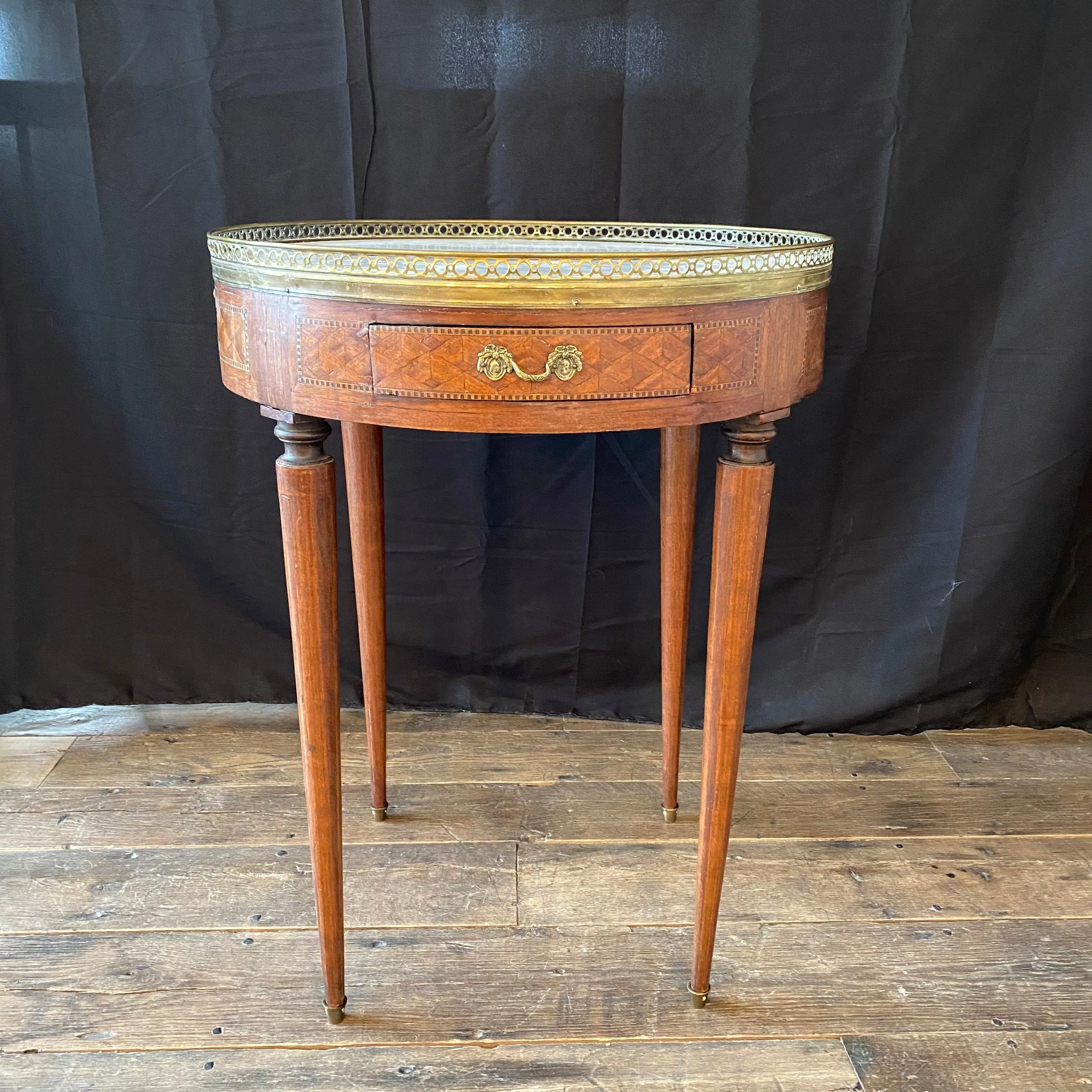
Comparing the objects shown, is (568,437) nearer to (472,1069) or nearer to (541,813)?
(541,813)

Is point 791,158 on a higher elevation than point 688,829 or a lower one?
higher

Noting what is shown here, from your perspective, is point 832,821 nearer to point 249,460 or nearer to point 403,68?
point 249,460

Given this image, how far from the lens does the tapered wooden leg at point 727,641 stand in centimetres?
101

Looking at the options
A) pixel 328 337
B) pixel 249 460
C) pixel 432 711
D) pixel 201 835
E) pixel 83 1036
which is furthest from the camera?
pixel 432 711

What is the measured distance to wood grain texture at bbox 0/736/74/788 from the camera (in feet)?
5.17

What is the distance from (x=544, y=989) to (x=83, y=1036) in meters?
0.53

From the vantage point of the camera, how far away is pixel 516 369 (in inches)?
34.2

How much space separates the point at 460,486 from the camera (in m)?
1.69

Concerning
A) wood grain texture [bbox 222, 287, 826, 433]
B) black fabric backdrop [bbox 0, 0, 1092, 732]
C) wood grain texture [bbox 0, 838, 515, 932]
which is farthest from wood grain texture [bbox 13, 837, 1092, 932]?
wood grain texture [bbox 222, 287, 826, 433]

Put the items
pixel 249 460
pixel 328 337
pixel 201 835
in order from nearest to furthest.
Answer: pixel 328 337, pixel 201 835, pixel 249 460

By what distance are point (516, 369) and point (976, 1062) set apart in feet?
3.00

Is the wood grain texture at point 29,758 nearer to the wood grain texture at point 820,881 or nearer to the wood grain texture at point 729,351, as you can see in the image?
the wood grain texture at point 820,881

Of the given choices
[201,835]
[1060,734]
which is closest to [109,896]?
[201,835]

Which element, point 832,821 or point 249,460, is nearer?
point 832,821
